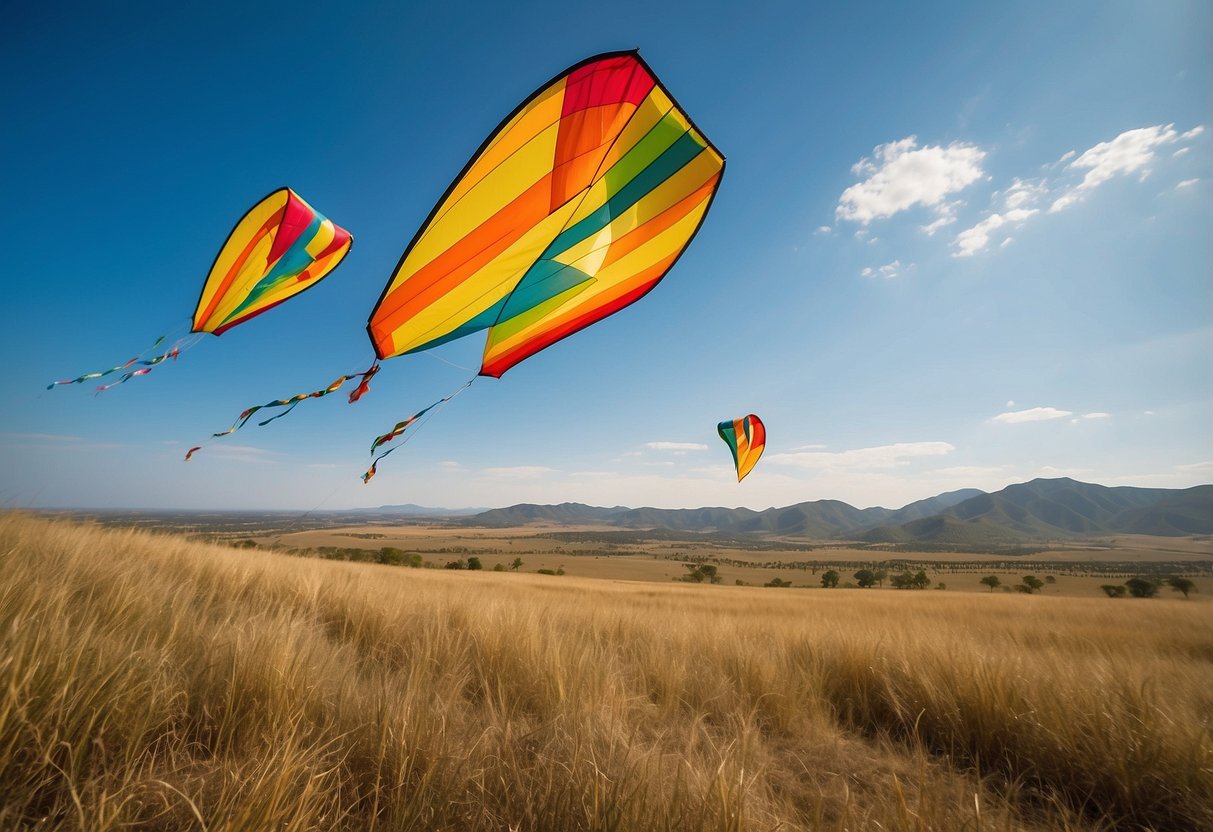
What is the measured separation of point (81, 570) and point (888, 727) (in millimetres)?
5485

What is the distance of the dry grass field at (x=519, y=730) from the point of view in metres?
1.41

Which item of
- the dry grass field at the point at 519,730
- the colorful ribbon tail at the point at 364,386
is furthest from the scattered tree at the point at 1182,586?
the colorful ribbon tail at the point at 364,386

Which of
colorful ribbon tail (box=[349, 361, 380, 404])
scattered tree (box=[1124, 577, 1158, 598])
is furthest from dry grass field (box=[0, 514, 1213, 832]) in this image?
scattered tree (box=[1124, 577, 1158, 598])

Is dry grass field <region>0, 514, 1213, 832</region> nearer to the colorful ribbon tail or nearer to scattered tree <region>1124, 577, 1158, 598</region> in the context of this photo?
the colorful ribbon tail

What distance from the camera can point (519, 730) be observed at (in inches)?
86.8

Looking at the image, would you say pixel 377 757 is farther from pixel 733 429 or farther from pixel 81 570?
pixel 733 429

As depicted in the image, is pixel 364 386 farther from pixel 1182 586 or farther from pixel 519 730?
pixel 1182 586

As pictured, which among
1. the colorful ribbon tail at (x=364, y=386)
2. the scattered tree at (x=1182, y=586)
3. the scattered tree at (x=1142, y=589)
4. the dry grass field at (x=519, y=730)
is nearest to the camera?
the dry grass field at (x=519, y=730)

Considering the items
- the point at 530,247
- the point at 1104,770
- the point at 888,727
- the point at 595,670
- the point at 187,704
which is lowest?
the point at 888,727

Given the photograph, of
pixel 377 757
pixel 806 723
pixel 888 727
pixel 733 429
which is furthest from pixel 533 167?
pixel 733 429

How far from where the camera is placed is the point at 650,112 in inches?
119

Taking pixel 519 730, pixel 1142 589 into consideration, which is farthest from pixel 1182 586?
pixel 519 730

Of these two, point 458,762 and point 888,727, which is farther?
point 888,727

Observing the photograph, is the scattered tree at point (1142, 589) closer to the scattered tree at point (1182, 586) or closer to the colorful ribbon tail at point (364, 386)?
the scattered tree at point (1182, 586)
